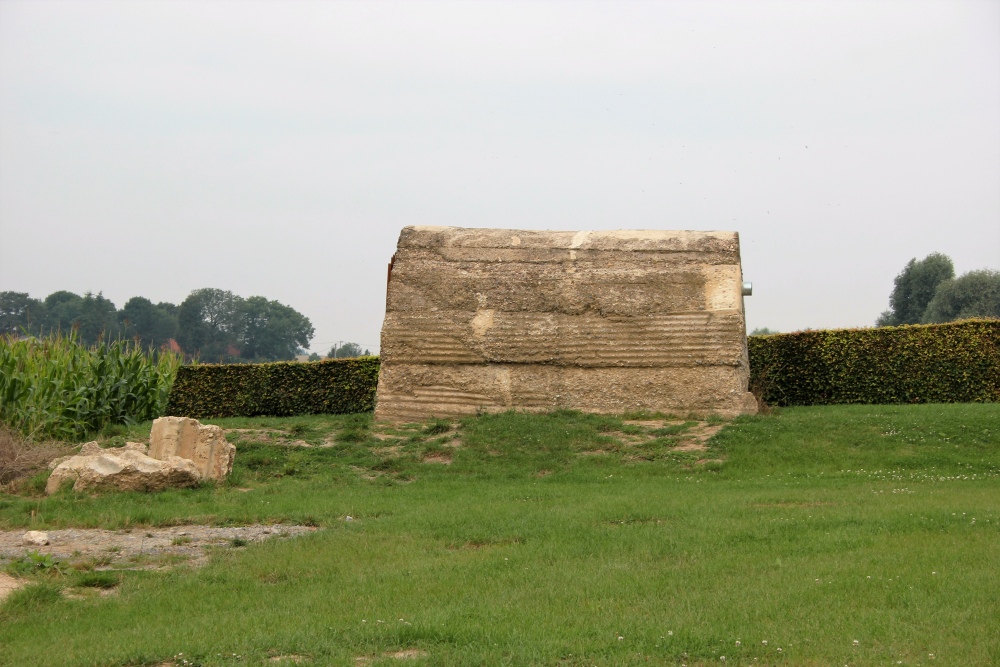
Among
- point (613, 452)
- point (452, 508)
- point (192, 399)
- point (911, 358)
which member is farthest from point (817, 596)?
point (192, 399)

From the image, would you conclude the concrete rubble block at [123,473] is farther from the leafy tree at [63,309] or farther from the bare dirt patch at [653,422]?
the leafy tree at [63,309]

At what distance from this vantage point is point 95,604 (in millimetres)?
5953

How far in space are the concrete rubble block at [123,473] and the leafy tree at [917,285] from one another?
34398 mm

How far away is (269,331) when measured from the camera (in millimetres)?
53844

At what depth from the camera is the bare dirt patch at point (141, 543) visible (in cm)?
725

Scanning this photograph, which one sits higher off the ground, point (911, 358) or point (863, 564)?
point (911, 358)

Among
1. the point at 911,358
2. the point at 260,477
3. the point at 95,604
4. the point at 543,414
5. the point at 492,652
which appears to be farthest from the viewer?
the point at 911,358

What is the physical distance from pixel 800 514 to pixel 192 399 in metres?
14.2

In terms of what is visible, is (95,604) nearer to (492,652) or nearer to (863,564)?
(492,652)

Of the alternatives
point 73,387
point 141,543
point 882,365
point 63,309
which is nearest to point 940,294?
point 882,365

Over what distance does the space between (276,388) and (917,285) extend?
102 ft

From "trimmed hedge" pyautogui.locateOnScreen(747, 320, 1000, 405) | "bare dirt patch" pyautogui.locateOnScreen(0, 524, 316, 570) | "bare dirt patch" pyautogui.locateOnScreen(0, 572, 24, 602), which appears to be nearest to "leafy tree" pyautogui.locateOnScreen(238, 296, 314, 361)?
"trimmed hedge" pyautogui.locateOnScreen(747, 320, 1000, 405)

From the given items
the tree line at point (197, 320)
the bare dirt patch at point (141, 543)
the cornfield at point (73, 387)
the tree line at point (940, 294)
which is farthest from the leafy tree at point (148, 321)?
the bare dirt patch at point (141, 543)

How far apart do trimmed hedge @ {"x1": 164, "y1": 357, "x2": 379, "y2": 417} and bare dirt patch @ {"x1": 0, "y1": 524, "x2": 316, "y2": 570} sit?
1028cm
